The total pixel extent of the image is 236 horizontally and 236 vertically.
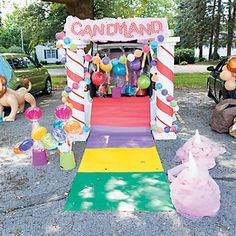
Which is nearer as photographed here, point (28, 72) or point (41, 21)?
point (28, 72)

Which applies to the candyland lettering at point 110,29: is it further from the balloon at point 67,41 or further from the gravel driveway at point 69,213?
the gravel driveway at point 69,213

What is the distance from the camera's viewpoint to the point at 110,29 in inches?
235

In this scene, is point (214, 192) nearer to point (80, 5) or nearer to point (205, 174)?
point (205, 174)

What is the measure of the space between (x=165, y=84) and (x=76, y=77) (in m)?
1.87

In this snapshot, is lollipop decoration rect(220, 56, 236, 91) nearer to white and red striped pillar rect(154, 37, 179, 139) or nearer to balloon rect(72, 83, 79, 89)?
white and red striped pillar rect(154, 37, 179, 139)

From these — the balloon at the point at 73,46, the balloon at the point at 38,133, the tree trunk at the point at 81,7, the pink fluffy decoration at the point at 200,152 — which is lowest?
Result: the pink fluffy decoration at the point at 200,152

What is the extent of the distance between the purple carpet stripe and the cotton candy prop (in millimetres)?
2280

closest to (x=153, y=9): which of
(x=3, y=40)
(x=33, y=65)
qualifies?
(x=3, y=40)

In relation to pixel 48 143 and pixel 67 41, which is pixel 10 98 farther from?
pixel 48 143

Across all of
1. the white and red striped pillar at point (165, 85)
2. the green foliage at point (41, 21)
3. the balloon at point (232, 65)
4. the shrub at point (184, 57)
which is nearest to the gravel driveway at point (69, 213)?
the white and red striped pillar at point (165, 85)

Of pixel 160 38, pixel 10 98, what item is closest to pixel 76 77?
pixel 160 38

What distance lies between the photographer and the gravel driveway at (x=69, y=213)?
321 cm

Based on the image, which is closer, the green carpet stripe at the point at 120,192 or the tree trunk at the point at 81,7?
the green carpet stripe at the point at 120,192

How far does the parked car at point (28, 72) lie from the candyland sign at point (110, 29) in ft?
12.5
